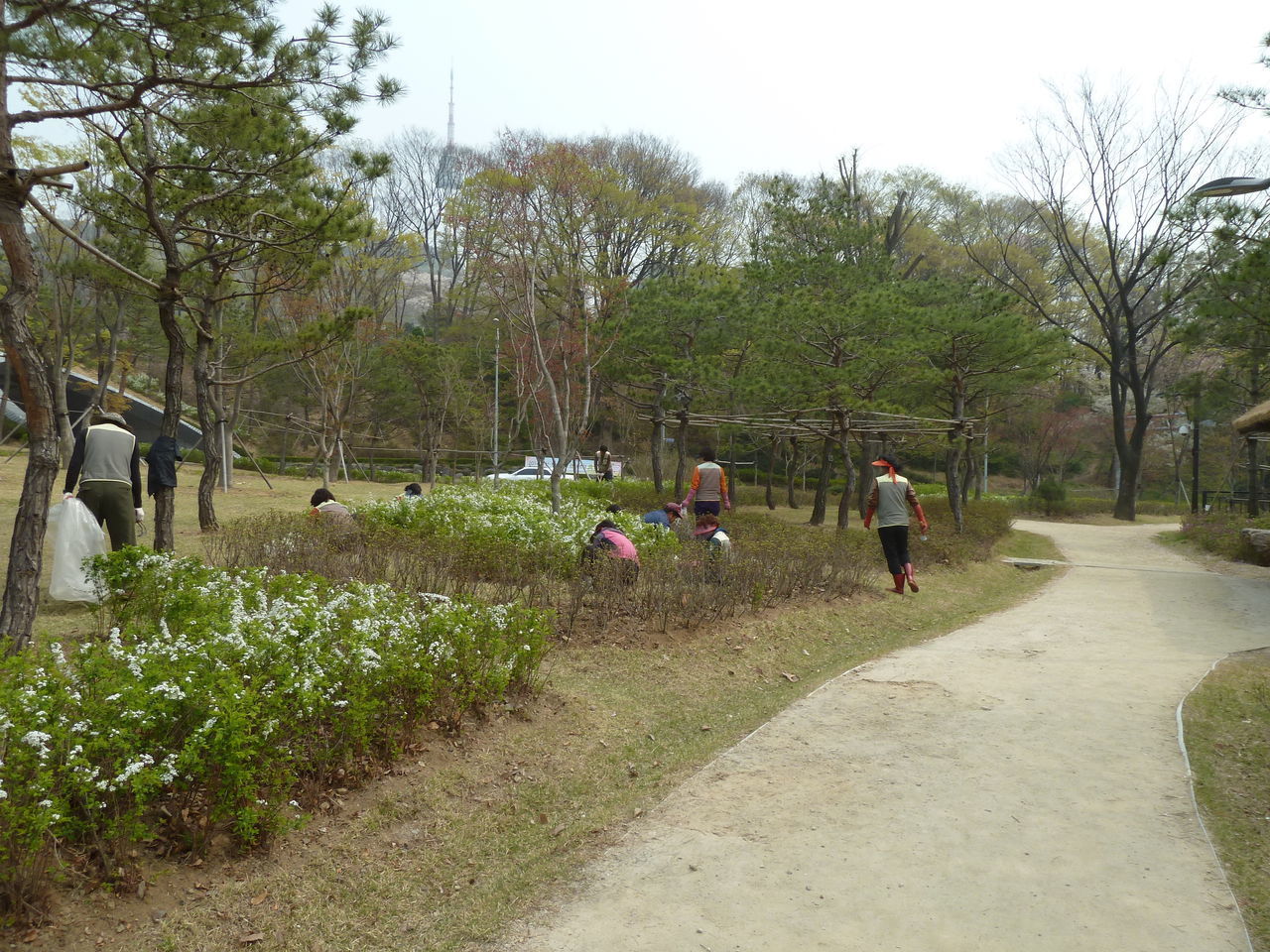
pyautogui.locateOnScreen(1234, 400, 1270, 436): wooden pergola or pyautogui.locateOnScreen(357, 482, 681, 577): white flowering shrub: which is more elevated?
pyautogui.locateOnScreen(1234, 400, 1270, 436): wooden pergola

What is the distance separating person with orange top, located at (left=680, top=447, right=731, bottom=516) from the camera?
11.0 m

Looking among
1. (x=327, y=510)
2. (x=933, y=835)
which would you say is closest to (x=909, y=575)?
(x=327, y=510)

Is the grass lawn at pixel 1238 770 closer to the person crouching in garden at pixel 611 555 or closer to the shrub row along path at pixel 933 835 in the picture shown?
the shrub row along path at pixel 933 835

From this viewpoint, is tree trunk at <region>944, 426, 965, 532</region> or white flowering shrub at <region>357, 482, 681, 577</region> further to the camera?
tree trunk at <region>944, 426, 965, 532</region>

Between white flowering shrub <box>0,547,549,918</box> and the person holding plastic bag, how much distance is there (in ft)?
7.03

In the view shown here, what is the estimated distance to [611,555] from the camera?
7.32m

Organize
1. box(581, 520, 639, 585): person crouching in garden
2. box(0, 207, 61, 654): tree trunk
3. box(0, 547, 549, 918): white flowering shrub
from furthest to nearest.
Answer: box(581, 520, 639, 585): person crouching in garden
box(0, 207, 61, 654): tree trunk
box(0, 547, 549, 918): white flowering shrub

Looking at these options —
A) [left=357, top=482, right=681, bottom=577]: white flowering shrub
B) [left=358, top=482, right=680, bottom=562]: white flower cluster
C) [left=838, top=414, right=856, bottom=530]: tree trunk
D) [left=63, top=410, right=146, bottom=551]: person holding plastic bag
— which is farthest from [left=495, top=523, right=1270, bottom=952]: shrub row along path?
[left=838, top=414, right=856, bottom=530]: tree trunk

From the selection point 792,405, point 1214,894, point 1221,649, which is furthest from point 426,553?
point 792,405

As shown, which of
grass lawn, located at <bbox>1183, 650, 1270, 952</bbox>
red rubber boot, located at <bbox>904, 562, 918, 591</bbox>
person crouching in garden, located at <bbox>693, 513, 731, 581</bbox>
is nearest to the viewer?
grass lawn, located at <bbox>1183, 650, 1270, 952</bbox>

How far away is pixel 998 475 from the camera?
43.1 m

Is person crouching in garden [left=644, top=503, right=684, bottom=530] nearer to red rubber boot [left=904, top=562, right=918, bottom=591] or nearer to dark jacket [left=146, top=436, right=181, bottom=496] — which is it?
red rubber boot [left=904, top=562, right=918, bottom=591]

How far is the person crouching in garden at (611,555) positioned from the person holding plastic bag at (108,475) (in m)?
3.63

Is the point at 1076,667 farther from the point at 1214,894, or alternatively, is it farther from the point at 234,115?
the point at 234,115
